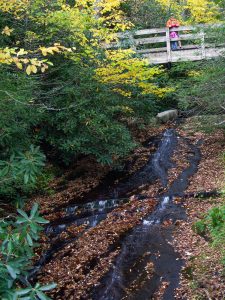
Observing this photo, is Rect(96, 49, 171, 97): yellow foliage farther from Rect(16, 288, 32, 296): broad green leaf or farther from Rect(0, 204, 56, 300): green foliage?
Rect(16, 288, 32, 296): broad green leaf

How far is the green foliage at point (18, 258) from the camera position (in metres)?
2.43

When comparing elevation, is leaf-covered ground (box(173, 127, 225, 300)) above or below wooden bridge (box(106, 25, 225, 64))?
below

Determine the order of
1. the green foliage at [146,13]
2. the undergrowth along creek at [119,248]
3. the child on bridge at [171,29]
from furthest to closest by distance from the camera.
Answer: the green foliage at [146,13], the child on bridge at [171,29], the undergrowth along creek at [119,248]

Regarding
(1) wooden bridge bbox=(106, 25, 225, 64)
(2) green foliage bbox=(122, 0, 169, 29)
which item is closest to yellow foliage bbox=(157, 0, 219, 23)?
(2) green foliage bbox=(122, 0, 169, 29)

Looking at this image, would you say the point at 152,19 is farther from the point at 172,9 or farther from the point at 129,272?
the point at 129,272

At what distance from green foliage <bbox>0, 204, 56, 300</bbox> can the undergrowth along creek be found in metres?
2.83

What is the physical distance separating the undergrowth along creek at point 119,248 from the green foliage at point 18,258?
2.83 metres

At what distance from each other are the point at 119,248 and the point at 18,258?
4060 millimetres

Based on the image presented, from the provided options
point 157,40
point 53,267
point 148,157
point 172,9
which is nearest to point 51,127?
point 148,157

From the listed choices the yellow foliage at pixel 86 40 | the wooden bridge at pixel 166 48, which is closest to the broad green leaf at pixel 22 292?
the yellow foliage at pixel 86 40

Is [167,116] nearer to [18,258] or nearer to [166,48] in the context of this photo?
[166,48]

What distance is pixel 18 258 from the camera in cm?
276

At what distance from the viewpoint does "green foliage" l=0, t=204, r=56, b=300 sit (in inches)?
95.8

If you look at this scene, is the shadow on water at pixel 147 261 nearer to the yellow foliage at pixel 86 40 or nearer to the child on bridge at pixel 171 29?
the yellow foliage at pixel 86 40
